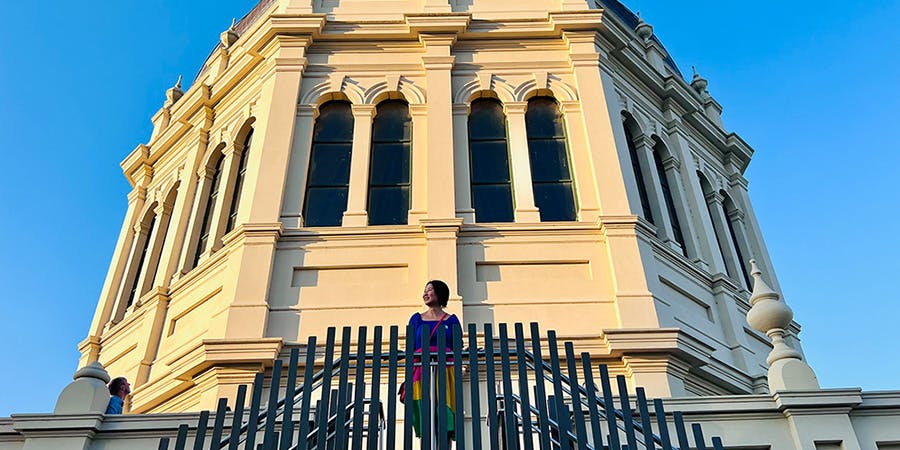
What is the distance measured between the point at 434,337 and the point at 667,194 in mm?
9509

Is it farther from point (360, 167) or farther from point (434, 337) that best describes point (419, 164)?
point (434, 337)

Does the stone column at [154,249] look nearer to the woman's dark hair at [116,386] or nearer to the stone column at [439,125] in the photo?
the woman's dark hair at [116,386]

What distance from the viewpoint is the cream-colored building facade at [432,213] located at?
11102 millimetres

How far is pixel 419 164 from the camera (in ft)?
42.4

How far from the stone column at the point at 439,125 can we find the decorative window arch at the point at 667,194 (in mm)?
4320

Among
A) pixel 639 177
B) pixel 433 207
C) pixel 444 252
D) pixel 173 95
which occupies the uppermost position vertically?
pixel 173 95

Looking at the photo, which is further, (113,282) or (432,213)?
(113,282)

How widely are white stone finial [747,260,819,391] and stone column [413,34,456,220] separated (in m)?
5.16

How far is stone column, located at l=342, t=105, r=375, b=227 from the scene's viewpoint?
12211mm

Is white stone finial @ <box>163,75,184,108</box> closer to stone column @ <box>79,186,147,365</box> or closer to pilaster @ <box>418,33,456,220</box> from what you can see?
stone column @ <box>79,186,147,365</box>

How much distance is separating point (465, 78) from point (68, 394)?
9046 mm

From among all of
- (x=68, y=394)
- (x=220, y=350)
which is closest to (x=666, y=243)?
(x=220, y=350)

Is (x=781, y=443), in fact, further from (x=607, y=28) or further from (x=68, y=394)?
(x=607, y=28)

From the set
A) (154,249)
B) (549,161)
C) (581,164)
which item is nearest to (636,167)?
(581,164)
